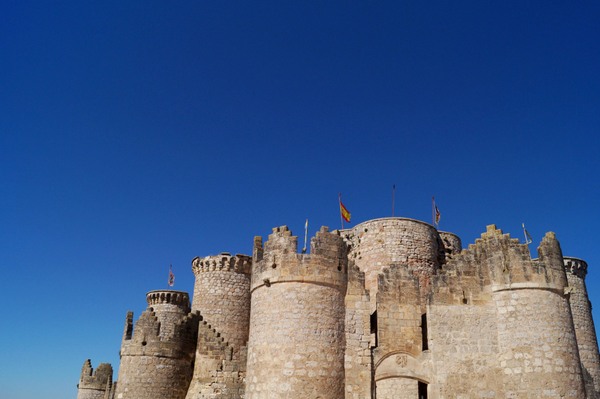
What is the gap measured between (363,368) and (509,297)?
5.65 meters

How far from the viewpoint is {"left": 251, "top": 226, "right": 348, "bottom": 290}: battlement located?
17562 mm

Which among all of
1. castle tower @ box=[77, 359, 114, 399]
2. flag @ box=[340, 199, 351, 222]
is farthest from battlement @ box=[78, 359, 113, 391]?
flag @ box=[340, 199, 351, 222]

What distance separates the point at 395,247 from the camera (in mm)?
21938

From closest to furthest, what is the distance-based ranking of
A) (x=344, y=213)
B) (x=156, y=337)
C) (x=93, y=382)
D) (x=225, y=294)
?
(x=156, y=337) < (x=344, y=213) < (x=225, y=294) < (x=93, y=382)

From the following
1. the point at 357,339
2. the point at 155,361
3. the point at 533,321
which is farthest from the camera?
the point at 155,361

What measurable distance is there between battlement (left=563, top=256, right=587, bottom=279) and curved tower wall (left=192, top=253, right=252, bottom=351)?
2044cm

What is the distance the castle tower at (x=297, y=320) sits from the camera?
16.3m

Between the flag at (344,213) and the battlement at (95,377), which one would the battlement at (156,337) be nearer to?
the flag at (344,213)

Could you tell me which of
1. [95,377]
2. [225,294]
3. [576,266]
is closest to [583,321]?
[576,266]

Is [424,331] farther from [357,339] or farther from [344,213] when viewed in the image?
[344,213]

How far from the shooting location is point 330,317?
17.2m

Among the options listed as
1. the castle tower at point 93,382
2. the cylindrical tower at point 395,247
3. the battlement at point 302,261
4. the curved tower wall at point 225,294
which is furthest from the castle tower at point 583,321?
the castle tower at point 93,382

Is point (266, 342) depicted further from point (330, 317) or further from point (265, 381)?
point (330, 317)

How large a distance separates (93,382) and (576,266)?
33.4 meters
